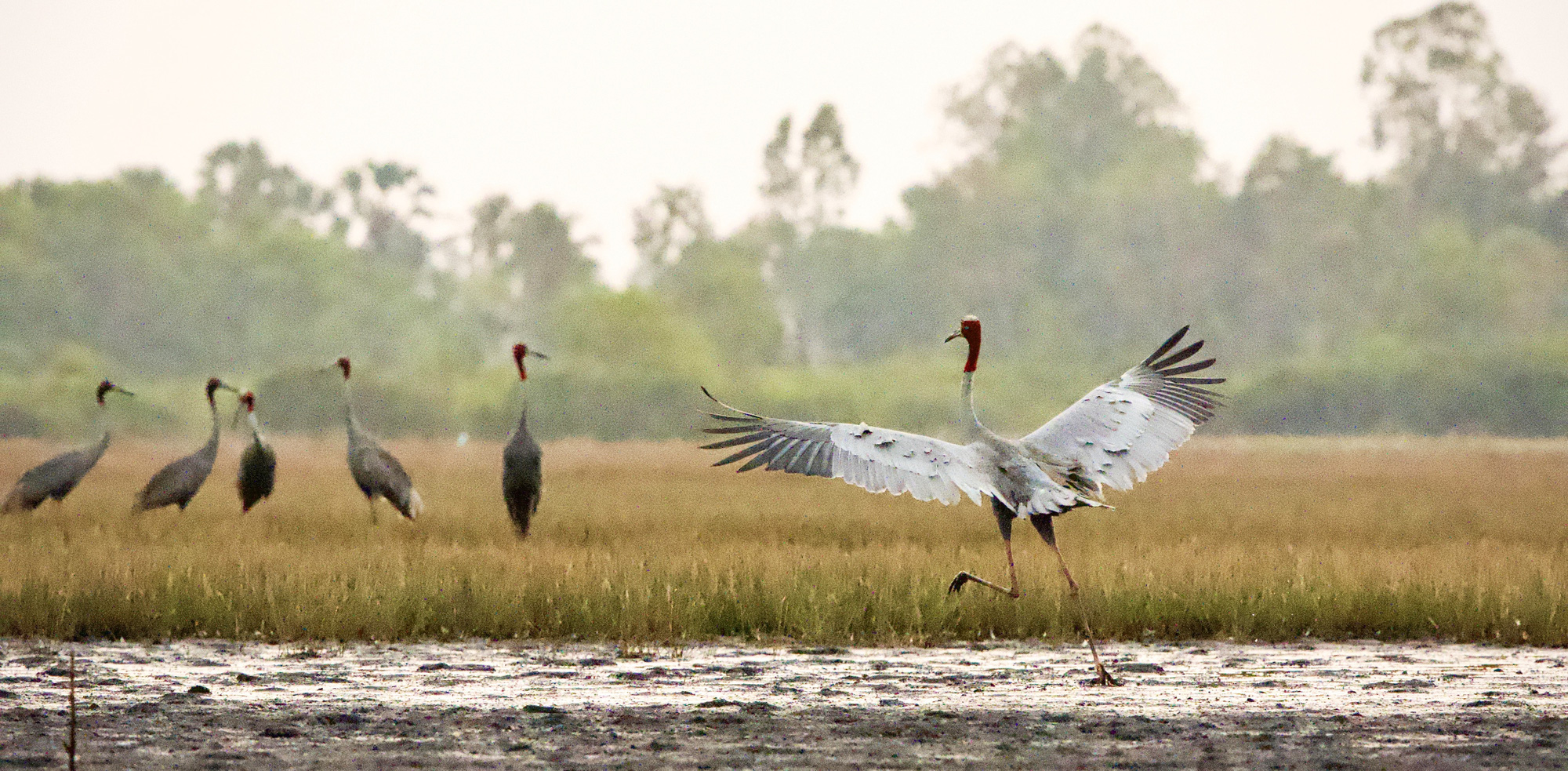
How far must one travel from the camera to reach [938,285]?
70312 mm

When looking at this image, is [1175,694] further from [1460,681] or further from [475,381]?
[475,381]

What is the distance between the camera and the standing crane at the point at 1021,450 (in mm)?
9641

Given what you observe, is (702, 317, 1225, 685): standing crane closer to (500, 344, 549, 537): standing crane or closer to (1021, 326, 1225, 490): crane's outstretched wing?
(1021, 326, 1225, 490): crane's outstretched wing

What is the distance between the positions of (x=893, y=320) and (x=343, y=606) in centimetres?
6003

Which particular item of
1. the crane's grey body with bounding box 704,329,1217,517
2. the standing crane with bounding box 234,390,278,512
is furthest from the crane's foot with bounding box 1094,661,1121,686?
the standing crane with bounding box 234,390,278,512

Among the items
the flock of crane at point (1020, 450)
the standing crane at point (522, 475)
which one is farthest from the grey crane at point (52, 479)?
the flock of crane at point (1020, 450)

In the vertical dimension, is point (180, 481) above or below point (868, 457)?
above

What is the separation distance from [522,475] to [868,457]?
702 cm

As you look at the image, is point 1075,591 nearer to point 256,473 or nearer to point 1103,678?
point 1103,678

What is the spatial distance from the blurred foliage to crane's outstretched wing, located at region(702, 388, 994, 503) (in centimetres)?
4374

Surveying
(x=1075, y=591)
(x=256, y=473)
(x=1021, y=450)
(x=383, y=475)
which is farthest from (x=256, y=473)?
(x=1075, y=591)

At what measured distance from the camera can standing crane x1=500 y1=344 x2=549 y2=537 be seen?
16172 millimetres

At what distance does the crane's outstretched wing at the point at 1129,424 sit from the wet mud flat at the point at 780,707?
40.0 inches

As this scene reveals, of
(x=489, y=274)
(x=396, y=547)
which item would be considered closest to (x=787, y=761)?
(x=396, y=547)
